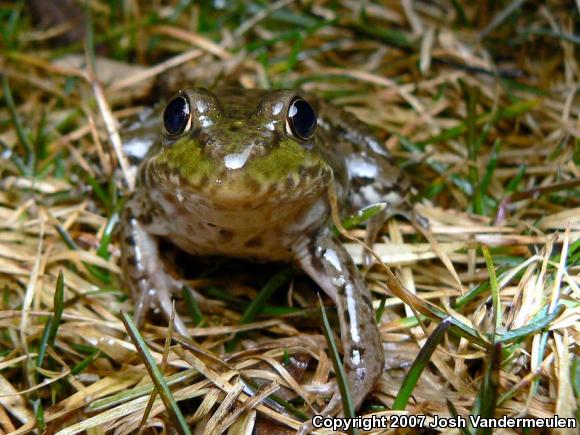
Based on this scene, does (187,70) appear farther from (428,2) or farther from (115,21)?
(428,2)

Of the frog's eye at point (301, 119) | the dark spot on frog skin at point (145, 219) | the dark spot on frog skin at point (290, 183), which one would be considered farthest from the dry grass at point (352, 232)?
the frog's eye at point (301, 119)

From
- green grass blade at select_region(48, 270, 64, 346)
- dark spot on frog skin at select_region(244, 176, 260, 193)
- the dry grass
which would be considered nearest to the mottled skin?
dark spot on frog skin at select_region(244, 176, 260, 193)

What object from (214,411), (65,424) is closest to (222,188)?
(214,411)

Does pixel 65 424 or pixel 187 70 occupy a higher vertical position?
pixel 187 70

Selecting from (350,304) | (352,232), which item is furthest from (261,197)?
(352,232)

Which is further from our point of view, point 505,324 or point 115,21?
point 115,21
